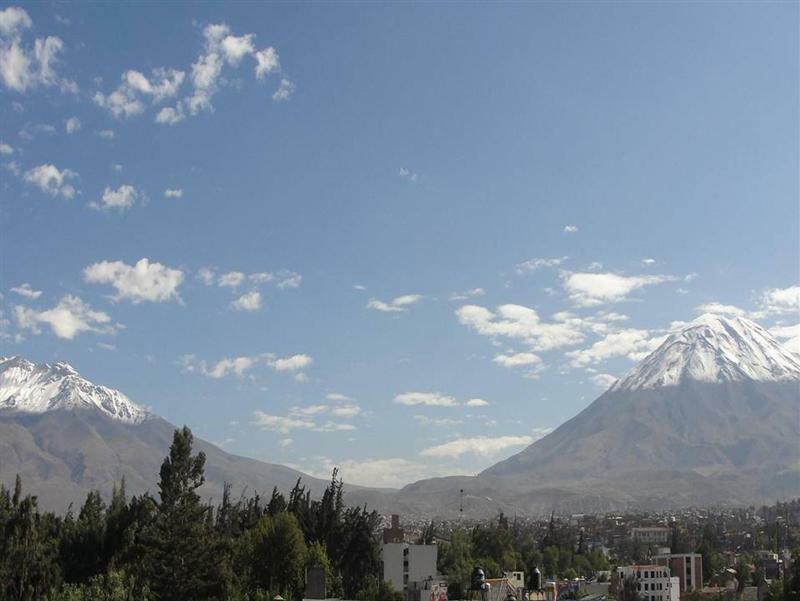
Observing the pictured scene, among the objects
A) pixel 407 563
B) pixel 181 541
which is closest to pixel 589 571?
pixel 407 563

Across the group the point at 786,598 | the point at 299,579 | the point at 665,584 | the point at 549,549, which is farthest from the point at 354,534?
the point at 549,549

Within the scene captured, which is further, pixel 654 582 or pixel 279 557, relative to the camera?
pixel 654 582

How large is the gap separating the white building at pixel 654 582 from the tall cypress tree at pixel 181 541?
78.6 metres

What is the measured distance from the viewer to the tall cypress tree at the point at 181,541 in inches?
2753

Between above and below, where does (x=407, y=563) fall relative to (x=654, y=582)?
below

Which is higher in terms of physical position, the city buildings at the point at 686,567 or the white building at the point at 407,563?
the city buildings at the point at 686,567

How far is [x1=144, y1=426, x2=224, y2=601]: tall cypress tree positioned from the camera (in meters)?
69.9

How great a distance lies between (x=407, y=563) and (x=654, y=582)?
39.7 metres

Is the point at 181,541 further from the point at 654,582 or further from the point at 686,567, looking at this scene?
the point at 686,567

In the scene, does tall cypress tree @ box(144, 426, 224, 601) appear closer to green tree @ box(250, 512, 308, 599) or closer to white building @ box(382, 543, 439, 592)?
green tree @ box(250, 512, 308, 599)

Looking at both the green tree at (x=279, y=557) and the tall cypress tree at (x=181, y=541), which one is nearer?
the tall cypress tree at (x=181, y=541)

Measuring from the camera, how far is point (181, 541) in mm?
70688

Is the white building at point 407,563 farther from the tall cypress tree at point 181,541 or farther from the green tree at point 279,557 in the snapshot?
the tall cypress tree at point 181,541

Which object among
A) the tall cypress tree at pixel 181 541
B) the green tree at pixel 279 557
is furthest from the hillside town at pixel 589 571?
the tall cypress tree at pixel 181 541
